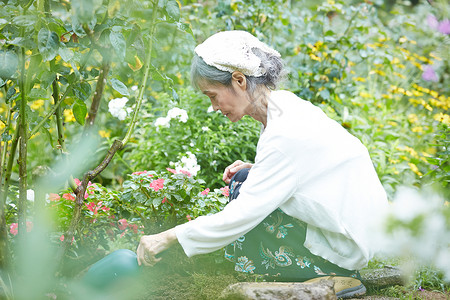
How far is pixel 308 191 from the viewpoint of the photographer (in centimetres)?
151

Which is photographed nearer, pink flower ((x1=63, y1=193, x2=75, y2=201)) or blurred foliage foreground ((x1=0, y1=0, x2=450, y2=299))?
blurred foliage foreground ((x1=0, y1=0, x2=450, y2=299))

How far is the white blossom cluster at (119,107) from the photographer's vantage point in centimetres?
260

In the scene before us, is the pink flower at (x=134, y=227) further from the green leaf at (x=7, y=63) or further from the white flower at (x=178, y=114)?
the green leaf at (x=7, y=63)

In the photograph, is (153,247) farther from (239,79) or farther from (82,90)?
(239,79)

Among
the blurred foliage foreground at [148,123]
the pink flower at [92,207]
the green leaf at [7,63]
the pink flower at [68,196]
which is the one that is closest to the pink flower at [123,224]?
the blurred foliage foreground at [148,123]

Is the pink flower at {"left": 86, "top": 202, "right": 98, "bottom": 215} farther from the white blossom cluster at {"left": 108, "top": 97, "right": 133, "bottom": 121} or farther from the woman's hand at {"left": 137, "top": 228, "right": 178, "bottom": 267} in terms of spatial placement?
the white blossom cluster at {"left": 108, "top": 97, "right": 133, "bottom": 121}

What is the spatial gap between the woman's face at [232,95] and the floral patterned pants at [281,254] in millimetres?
384

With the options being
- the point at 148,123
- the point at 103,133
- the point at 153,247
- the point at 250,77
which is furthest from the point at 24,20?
the point at 103,133

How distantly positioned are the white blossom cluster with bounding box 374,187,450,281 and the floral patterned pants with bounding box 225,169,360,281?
1.19 m

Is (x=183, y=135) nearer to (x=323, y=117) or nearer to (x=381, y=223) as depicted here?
(x=323, y=117)

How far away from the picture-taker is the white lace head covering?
1.61 metres

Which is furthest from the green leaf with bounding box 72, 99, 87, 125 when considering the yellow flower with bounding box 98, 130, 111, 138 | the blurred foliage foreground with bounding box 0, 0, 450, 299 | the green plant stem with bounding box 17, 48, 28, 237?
the yellow flower with bounding box 98, 130, 111, 138

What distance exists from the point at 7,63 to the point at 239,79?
0.78 meters

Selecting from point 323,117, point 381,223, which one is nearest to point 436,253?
point 381,223
